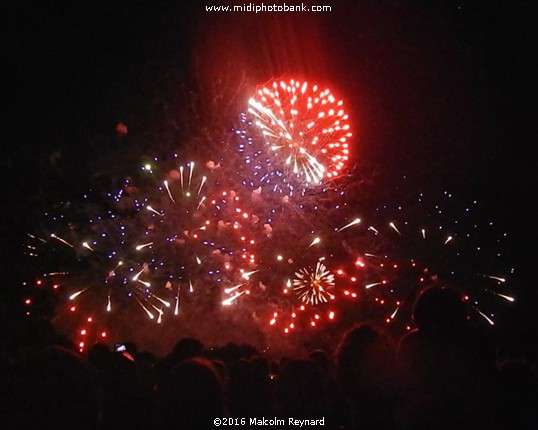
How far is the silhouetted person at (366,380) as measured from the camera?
318 centimetres

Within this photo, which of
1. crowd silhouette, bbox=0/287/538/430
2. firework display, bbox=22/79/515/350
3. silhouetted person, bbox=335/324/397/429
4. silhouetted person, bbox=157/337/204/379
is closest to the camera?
crowd silhouette, bbox=0/287/538/430

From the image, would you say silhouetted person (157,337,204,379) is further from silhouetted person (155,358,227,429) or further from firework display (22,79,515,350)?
firework display (22,79,515,350)

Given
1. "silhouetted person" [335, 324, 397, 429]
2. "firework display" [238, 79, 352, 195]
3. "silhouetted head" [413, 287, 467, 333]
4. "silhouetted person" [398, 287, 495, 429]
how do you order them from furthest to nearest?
1. "firework display" [238, 79, 352, 195]
2. "silhouetted person" [335, 324, 397, 429]
3. "silhouetted head" [413, 287, 467, 333]
4. "silhouetted person" [398, 287, 495, 429]

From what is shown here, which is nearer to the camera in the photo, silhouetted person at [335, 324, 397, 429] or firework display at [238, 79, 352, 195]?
silhouetted person at [335, 324, 397, 429]

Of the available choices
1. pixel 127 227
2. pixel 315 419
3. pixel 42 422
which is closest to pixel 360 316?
pixel 127 227

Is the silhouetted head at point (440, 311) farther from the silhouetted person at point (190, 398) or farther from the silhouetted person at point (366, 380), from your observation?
the silhouetted person at point (190, 398)

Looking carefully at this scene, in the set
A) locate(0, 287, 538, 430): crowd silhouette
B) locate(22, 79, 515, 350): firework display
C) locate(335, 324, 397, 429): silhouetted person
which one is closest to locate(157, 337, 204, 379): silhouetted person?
locate(0, 287, 538, 430): crowd silhouette

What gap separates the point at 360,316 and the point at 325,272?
5.54 ft

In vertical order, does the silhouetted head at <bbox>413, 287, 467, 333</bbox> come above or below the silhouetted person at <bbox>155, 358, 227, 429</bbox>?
above

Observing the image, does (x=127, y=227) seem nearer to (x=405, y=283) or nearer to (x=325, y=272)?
(x=325, y=272)

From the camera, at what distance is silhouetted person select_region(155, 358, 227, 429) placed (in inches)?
108

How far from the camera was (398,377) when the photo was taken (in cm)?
310

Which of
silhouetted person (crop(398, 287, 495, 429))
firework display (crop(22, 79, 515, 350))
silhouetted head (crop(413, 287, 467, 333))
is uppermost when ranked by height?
firework display (crop(22, 79, 515, 350))

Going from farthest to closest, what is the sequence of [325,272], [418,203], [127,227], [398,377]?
1. [418,203]
2. [325,272]
3. [127,227]
4. [398,377]
